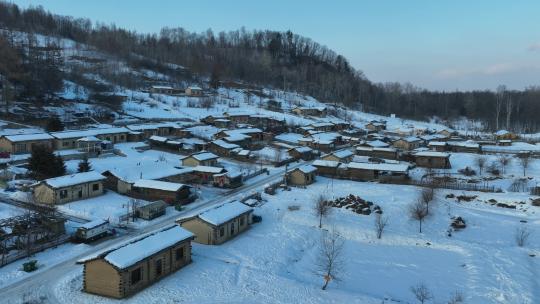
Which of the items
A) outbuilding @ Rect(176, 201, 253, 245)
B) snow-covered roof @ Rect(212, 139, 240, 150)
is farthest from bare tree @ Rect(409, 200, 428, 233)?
snow-covered roof @ Rect(212, 139, 240, 150)

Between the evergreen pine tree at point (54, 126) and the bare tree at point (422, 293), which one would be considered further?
the evergreen pine tree at point (54, 126)

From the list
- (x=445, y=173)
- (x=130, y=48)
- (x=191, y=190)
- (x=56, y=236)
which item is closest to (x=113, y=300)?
(x=56, y=236)

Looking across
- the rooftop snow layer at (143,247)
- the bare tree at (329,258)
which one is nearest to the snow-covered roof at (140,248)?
the rooftop snow layer at (143,247)

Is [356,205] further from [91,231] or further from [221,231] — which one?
[91,231]

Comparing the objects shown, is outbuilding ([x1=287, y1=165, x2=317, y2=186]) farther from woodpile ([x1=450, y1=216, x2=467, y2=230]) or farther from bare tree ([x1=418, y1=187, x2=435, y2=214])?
woodpile ([x1=450, y1=216, x2=467, y2=230])

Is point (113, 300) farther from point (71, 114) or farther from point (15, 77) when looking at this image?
point (15, 77)

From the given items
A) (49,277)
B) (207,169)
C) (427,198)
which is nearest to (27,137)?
(207,169)

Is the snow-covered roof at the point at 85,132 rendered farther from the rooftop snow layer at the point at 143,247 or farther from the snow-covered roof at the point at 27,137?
the rooftop snow layer at the point at 143,247
